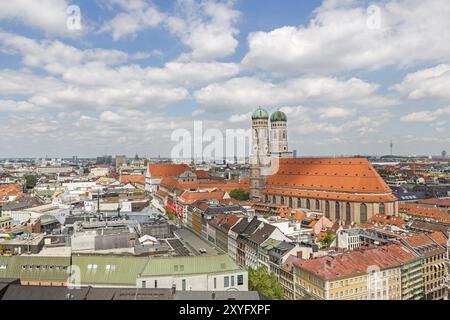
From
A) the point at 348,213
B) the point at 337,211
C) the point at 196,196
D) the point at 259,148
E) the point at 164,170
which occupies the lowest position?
the point at 348,213

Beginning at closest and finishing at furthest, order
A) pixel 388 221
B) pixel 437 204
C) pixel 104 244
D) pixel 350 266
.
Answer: pixel 350 266, pixel 104 244, pixel 388 221, pixel 437 204

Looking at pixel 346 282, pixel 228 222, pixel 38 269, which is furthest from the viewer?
pixel 228 222

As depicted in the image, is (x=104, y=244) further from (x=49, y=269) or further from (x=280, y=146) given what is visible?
(x=280, y=146)

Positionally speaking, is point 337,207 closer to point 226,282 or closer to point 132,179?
point 226,282

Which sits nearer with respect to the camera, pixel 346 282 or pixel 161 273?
pixel 161 273

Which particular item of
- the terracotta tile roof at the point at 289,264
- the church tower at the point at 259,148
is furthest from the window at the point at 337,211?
the terracotta tile roof at the point at 289,264

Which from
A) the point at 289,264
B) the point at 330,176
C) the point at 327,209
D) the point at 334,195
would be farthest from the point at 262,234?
the point at 330,176
